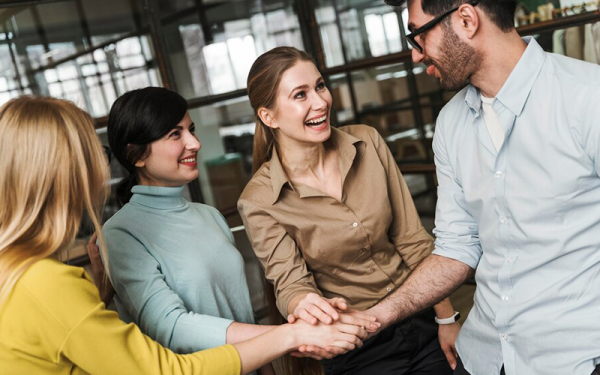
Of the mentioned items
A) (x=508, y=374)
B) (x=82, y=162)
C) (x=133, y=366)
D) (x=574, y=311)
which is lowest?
(x=508, y=374)

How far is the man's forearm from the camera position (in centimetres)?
185

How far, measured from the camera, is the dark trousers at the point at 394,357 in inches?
80.7

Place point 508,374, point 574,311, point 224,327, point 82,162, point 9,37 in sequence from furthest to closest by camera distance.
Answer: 1. point 9,37
2. point 224,327
3. point 508,374
4. point 574,311
5. point 82,162

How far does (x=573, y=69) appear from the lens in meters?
1.54

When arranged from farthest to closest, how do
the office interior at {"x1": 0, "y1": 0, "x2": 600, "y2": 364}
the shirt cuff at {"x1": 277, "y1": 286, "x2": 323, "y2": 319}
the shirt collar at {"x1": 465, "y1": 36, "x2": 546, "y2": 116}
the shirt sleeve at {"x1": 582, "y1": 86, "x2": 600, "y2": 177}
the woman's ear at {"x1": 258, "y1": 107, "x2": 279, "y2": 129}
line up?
the office interior at {"x1": 0, "y1": 0, "x2": 600, "y2": 364}, the woman's ear at {"x1": 258, "y1": 107, "x2": 279, "y2": 129}, the shirt cuff at {"x1": 277, "y1": 286, "x2": 323, "y2": 319}, the shirt collar at {"x1": 465, "y1": 36, "x2": 546, "y2": 116}, the shirt sleeve at {"x1": 582, "y1": 86, "x2": 600, "y2": 177}

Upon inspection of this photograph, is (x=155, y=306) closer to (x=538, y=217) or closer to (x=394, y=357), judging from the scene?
(x=394, y=357)

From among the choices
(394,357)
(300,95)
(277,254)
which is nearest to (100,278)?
(277,254)

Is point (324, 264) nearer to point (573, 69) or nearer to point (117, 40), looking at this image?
point (573, 69)

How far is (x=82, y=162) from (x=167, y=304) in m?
0.51

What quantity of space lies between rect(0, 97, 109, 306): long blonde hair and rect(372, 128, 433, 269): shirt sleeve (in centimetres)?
108

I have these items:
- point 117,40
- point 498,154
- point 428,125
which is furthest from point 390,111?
point 498,154

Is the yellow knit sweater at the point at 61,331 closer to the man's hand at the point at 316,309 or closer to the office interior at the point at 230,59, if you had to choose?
the man's hand at the point at 316,309

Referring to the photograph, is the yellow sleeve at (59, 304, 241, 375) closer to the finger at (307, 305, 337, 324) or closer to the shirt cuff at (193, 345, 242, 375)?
the shirt cuff at (193, 345, 242, 375)

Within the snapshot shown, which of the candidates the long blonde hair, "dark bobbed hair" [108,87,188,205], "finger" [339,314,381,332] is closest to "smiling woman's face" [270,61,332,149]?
"dark bobbed hair" [108,87,188,205]
